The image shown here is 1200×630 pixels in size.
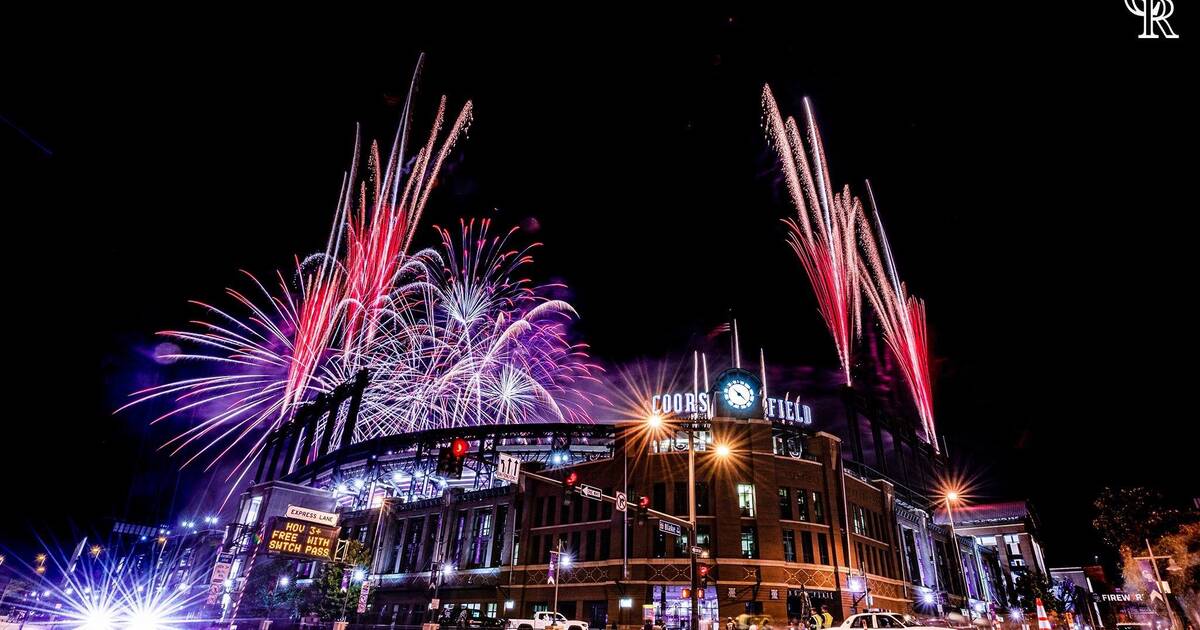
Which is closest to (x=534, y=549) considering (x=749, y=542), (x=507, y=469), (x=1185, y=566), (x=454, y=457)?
(x=749, y=542)

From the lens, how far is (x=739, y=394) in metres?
48.8

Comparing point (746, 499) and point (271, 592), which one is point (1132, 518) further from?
point (271, 592)

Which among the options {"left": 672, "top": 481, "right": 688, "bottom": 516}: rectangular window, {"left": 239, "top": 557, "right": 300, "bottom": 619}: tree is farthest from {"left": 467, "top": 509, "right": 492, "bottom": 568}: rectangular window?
{"left": 672, "top": 481, "right": 688, "bottom": 516}: rectangular window

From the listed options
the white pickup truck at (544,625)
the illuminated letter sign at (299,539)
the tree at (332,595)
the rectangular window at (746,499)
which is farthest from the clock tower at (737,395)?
the tree at (332,595)

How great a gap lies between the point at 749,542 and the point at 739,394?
39.7 feet

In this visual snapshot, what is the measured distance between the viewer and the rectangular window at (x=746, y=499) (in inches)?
1704

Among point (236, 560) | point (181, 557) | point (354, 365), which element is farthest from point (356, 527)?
point (181, 557)

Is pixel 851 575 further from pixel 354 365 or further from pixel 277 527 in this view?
pixel 354 365

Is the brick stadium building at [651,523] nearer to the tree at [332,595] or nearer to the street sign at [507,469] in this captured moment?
the tree at [332,595]

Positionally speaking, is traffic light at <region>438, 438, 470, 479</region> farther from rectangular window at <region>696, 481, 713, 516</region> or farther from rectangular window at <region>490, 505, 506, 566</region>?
Result: rectangular window at <region>490, 505, 506, 566</region>

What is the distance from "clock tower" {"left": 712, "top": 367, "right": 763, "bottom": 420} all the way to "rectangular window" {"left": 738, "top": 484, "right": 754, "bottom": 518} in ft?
19.2

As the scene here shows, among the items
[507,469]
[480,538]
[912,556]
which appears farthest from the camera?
[912,556]

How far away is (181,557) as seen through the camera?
100750 millimetres

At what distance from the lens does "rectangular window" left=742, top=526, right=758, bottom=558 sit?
41625 millimetres
